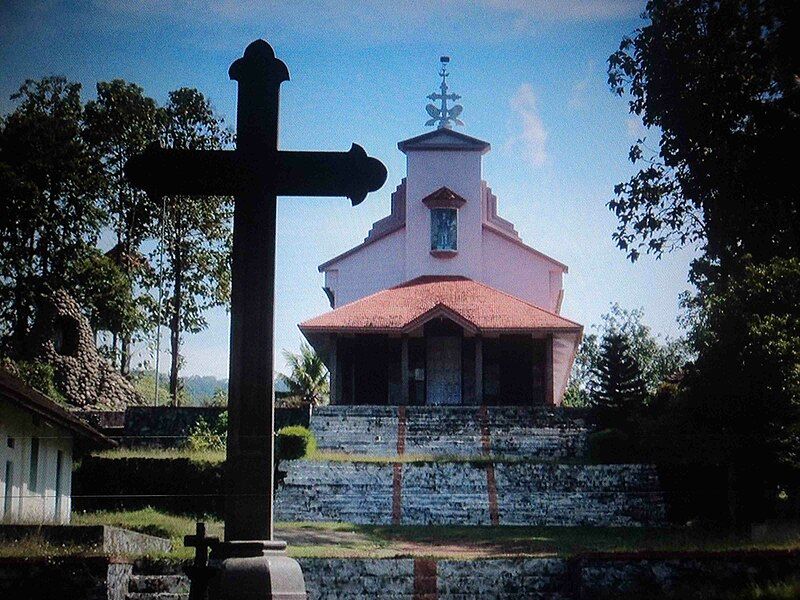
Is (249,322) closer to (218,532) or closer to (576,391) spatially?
(218,532)

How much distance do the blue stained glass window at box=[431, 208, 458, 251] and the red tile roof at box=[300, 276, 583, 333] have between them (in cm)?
203

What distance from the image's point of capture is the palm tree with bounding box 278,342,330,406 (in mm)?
47375

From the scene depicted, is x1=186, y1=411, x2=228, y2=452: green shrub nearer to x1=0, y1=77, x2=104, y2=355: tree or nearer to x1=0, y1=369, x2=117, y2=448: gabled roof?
x1=0, y1=369, x2=117, y2=448: gabled roof

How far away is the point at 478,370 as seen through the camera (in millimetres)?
35125

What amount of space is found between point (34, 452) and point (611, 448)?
1217 centimetres

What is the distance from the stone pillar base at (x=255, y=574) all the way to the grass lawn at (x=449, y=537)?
8881 mm

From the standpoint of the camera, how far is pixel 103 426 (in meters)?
31.9

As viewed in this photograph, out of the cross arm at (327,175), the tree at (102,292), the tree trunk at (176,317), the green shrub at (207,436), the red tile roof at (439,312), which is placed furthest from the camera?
the tree trunk at (176,317)

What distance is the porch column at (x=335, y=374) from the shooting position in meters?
35.4

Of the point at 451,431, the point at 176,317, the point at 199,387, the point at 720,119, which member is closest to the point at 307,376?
the point at 176,317

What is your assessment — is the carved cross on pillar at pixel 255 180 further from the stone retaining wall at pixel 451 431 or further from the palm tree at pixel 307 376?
the palm tree at pixel 307 376

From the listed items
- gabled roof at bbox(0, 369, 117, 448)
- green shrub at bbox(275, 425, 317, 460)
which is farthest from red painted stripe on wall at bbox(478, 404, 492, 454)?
gabled roof at bbox(0, 369, 117, 448)

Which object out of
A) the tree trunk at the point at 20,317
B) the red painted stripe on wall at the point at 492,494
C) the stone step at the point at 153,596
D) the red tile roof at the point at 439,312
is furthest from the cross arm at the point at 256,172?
the tree trunk at the point at 20,317

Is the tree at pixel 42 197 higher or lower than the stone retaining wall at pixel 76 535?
higher
